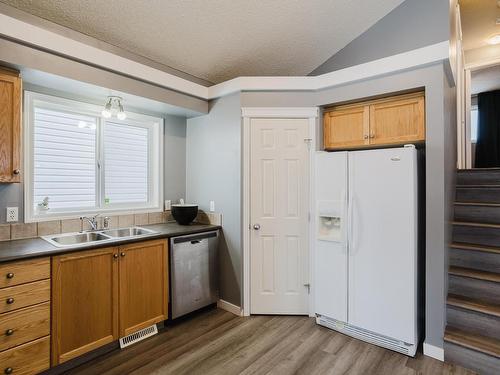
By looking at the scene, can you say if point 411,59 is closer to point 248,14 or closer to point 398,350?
point 248,14

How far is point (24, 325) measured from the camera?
6.10 feet

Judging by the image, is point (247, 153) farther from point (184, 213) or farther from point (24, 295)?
point (24, 295)

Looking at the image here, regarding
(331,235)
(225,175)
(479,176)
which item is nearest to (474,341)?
(331,235)

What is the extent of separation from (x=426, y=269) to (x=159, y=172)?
293 centimetres

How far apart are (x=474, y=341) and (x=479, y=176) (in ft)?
7.81

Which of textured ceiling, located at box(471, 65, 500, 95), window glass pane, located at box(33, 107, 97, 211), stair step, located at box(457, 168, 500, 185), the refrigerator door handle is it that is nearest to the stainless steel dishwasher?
window glass pane, located at box(33, 107, 97, 211)

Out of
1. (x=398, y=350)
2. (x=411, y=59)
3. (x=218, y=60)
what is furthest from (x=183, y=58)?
(x=398, y=350)

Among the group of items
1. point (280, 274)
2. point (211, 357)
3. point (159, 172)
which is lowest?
point (211, 357)

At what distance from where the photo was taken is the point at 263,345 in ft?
7.97

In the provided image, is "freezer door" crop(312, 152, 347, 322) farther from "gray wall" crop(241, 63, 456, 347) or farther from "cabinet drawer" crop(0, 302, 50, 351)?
"cabinet drawer" crop(0, 302, 50, 351)

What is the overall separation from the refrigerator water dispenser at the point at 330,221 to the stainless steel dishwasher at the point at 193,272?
116cm

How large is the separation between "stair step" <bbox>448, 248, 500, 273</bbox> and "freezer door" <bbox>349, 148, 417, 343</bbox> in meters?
0.75

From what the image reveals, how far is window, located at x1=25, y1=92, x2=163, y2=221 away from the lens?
2.55 m

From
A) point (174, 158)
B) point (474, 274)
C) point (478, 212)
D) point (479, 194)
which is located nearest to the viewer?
point (474, 274)
